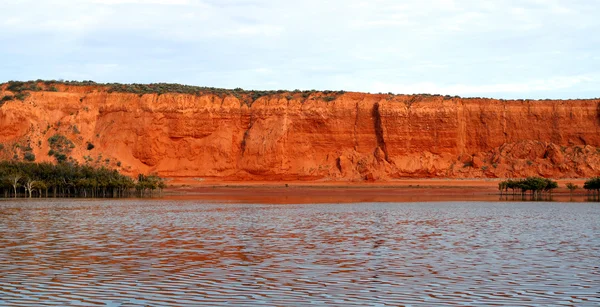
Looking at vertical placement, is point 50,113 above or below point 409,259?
above

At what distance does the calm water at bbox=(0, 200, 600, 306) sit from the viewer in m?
11.3

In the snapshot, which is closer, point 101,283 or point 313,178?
point 101,283

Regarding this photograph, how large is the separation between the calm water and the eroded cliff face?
187 ft

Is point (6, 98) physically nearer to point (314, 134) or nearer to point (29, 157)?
point (29, 157)

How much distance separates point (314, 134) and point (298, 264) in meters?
72.2

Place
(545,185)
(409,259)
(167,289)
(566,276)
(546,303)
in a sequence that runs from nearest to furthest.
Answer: (546,303), (167,289), (566,276), (409,259), (545,185)

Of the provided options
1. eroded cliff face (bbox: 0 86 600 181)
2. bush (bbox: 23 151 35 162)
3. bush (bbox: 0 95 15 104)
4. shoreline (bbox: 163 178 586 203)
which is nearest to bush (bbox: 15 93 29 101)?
bush (bbox: 0 95 15 104)

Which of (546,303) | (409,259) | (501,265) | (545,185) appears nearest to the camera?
(546,303)

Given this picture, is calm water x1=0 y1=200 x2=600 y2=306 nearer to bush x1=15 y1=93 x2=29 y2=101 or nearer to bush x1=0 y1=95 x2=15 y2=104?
bush x1=15 y1=93 x2=29 y2=101

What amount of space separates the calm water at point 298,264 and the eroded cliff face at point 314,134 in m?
56.9

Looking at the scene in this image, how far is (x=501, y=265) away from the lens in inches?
606

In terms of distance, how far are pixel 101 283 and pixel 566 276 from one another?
938 centimetres

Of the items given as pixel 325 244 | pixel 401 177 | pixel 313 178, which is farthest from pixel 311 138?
pixel 325 244

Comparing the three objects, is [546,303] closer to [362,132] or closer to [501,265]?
[501,265]
